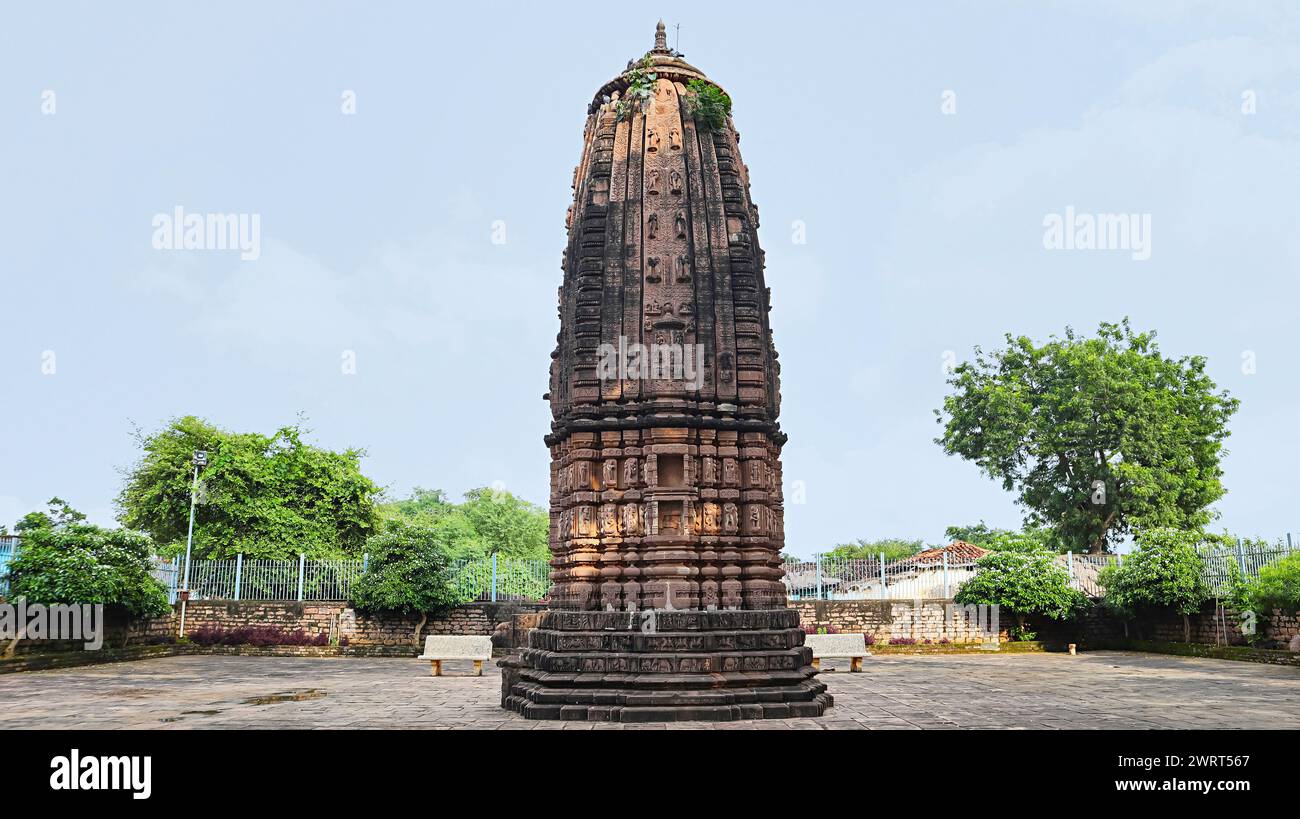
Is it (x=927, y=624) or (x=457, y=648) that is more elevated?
(x=457, y=648)

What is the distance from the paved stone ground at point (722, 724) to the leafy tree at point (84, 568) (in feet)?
4.93

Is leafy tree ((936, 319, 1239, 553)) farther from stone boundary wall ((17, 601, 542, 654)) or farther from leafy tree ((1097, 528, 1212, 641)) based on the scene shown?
stone boundary wall ((17, 601, 542, 654))

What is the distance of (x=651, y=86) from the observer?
469 inches

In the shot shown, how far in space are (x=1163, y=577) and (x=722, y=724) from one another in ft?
53.0

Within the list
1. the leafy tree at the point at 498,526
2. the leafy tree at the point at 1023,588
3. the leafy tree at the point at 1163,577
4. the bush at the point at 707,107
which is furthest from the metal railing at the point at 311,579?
the leafy tree at the point at 498,526

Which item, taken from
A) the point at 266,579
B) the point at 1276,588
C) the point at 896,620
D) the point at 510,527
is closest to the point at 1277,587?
the point at 1276,588

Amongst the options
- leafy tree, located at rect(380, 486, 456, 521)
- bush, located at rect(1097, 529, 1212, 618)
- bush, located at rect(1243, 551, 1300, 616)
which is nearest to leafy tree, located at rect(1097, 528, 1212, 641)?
bush, located at rect(1097, 529, 1212, 618)

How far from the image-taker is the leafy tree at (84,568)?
16.8 metres

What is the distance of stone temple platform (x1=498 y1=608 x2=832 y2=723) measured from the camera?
8602mm

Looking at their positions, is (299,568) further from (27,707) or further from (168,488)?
(27,707)

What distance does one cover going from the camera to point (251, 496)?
26.8 m

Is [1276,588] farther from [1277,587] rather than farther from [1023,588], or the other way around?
[1023,588]
